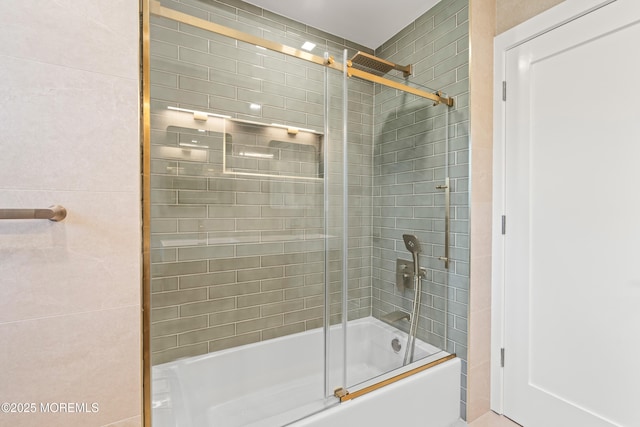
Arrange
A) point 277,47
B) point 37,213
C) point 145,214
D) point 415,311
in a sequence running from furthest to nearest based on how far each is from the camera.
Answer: point 415,311 < point 277,47 < point 145,214 < point 37,213

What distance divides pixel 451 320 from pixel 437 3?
2057 millimetres

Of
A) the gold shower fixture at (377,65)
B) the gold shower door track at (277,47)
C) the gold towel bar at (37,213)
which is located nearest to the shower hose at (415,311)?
the gold shower door track at (277,47)

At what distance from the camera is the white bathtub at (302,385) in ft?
4.23

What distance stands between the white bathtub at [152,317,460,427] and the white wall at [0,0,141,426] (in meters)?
0.35

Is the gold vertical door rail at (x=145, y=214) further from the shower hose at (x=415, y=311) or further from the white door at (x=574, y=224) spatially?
the white door at (x=574, y=224)

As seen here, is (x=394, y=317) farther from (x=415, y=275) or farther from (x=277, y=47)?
(x=277, y=47)

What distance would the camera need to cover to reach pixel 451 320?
180cm

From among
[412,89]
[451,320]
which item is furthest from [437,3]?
[451,320]

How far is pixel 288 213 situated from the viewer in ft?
5.58

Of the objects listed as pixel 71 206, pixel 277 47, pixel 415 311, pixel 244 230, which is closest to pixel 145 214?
pixel 71 206

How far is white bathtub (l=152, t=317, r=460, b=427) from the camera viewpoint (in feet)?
4.23

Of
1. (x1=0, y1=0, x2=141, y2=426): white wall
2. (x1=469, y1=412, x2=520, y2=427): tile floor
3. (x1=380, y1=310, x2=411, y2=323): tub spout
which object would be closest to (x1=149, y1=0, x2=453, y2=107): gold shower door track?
(x1=0, y1=0, x2=141, y2=426): white wall

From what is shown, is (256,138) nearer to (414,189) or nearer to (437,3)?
(414,189)

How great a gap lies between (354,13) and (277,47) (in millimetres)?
910
